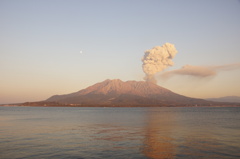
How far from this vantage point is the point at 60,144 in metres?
24.5

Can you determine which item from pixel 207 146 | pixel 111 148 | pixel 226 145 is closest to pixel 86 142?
pixel 111 148

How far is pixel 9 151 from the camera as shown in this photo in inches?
819

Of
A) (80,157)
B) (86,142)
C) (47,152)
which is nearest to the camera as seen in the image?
(80,157)

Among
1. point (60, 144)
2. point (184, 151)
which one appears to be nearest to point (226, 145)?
point (184, 151)

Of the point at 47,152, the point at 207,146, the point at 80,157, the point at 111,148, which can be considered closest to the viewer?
the point at 80,157

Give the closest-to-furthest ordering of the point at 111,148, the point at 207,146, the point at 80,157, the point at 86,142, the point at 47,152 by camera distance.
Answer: the point at 80,157 < the point at 47,152 < the point at 111,148 < the point at 207,146 < the point at 86,142

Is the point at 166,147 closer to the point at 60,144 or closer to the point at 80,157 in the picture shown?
the point at 80,157

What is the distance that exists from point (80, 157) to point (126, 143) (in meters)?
7.35

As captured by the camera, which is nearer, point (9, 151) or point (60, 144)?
point (9, 151)

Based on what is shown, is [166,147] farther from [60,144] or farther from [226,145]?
[60,144]

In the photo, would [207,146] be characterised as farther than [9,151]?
Yes

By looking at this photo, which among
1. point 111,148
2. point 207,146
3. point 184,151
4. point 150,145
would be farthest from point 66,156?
point 207,146

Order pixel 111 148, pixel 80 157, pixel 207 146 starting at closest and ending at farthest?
pixel 80 157
pixel 111 148
pixel 207 146

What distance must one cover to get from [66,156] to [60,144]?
5.64m
